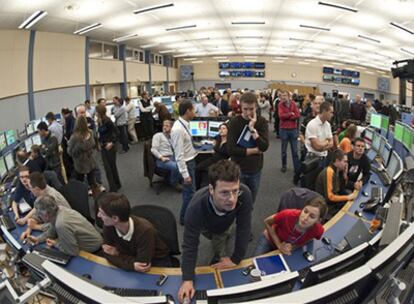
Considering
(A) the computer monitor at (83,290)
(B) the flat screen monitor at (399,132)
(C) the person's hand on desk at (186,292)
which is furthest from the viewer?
(B) the flat screen monitor at (399,132)

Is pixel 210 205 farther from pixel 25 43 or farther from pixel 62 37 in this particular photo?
pixel 62 37

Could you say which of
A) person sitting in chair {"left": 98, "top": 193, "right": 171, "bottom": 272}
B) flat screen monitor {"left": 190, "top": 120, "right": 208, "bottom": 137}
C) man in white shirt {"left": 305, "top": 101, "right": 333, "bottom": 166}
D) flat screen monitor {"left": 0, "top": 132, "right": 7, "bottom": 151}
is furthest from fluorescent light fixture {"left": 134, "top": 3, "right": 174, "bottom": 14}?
person sitting in chair {"left": 98, "top": 193, "right": 171, "bottom": 272}

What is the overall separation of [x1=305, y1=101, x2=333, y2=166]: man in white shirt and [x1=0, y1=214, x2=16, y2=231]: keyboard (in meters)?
3.53

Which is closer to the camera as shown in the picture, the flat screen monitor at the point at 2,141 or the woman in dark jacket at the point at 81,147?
the woman in dark jacket at the point at 81,147

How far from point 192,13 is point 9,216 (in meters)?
6.27

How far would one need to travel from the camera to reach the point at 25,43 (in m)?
6.76

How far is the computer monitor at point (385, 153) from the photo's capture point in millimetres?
4000

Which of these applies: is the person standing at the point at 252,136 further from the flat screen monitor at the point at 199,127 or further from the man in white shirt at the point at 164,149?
the flat screen monitor at the point at 199,127

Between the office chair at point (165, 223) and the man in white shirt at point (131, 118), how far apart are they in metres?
5.63

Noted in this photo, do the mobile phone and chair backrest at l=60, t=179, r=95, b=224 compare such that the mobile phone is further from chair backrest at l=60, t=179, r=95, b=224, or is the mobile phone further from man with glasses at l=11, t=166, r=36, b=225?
man with glasses at l=11, t=166, r=36, b=225

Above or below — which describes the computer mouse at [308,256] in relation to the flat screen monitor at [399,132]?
below

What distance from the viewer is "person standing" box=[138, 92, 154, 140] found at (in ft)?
25.9

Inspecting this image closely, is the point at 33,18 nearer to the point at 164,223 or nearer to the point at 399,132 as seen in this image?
the point at 164,223

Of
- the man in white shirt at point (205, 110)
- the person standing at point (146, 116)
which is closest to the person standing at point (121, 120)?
the person standing at point (146, 116)
